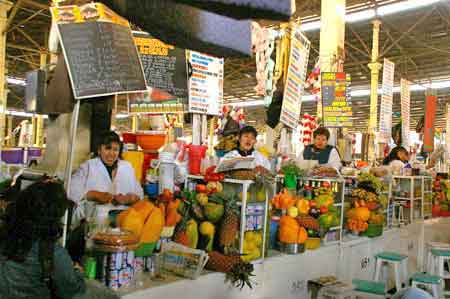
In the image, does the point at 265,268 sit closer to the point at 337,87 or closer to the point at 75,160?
the point at 75,160

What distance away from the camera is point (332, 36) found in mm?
7176

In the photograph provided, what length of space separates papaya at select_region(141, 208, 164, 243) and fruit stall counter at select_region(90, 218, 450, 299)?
0.88 ft

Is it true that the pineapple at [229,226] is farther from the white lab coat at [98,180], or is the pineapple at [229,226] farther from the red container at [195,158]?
the white lab coat at [98,180]

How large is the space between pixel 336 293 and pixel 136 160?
6.88 ft

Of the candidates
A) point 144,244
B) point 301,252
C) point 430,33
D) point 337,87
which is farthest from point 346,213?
point 430,33

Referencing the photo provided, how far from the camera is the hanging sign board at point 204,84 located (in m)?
4.15

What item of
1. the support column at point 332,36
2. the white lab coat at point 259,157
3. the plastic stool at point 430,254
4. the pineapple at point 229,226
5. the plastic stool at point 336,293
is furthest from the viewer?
the support column at point 332,36

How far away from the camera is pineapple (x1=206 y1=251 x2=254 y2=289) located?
9.78ft

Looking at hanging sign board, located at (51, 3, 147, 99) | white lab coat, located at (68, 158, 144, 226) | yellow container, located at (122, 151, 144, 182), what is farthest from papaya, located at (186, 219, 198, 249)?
hanging sign board, located at (51, 3, 147, 99)

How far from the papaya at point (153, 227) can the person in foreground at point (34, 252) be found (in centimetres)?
72

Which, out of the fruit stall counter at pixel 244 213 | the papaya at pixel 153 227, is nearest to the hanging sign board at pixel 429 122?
the fruit stall counter at pixel 244 213

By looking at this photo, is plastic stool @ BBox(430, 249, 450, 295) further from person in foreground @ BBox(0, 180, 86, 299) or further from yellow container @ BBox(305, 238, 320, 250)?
person in foreground @ BBox(0, 180, 86, 299)

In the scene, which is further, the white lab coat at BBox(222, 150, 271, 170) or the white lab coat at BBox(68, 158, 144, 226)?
the white lab coat at BBox(222, 150, 271, 170)

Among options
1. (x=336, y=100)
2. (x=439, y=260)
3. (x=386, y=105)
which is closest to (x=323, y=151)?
(x=336, y=100)
